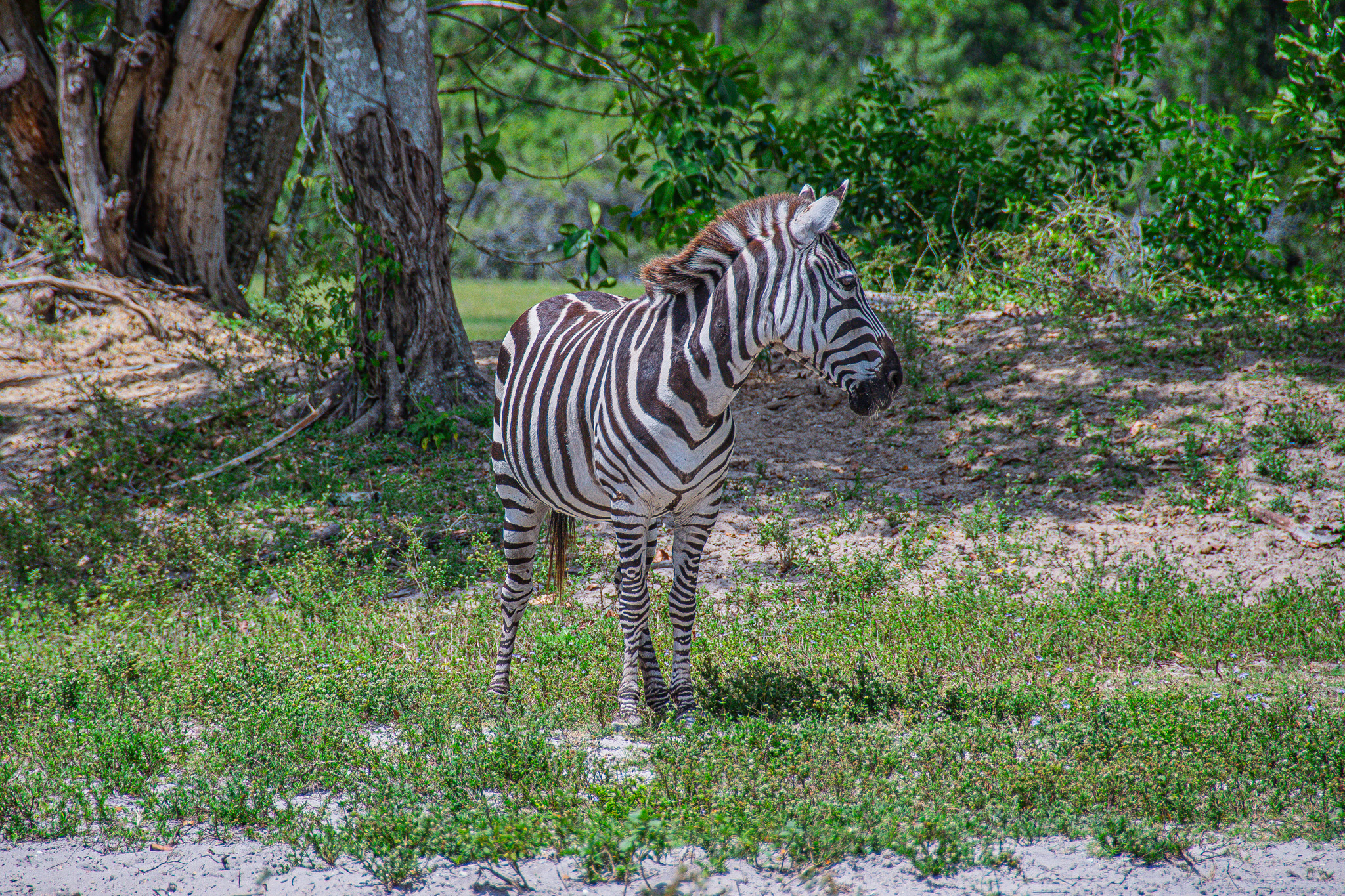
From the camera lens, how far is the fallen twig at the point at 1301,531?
6421mm

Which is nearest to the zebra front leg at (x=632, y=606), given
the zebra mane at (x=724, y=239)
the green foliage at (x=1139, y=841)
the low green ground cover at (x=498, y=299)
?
the zebra mane at (x=724, y=239)

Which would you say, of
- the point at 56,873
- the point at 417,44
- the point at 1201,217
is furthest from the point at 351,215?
the point at 1201,217

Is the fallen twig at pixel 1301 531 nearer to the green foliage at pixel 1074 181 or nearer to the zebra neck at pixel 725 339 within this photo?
the green foliage at pixel 1074 181

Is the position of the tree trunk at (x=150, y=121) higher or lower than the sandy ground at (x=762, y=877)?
higher

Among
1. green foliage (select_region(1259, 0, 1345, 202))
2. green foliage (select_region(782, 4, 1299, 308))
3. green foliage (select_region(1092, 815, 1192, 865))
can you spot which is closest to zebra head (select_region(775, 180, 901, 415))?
green foliage (select_region(1092, 815, 1192, 865))

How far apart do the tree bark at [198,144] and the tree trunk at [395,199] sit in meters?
2.69

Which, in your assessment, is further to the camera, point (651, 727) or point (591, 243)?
point (591, 243)

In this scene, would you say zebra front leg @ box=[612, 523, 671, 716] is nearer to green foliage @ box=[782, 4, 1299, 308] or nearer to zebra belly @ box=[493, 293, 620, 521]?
zebra belly @ box=[493, 293, 620, 521]

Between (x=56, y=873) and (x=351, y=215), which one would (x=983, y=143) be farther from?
(x=56, y=873)

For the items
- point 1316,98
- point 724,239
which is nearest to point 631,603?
point 724,239

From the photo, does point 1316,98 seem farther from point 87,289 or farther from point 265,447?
point 87,289

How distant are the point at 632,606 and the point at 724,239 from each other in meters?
1.73

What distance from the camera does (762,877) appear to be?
3502 mm

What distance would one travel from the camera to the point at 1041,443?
7.98 meters
